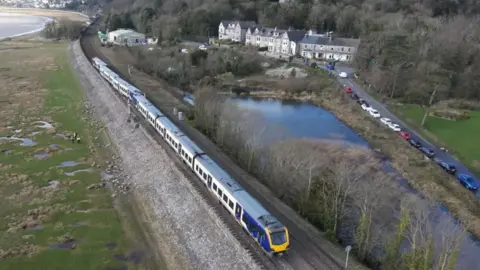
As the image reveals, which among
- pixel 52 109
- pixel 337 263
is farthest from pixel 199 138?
pixel 52 109

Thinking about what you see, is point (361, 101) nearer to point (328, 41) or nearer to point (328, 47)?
point (328, 47)

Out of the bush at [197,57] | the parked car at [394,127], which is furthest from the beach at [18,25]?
the parked car at [394,127]

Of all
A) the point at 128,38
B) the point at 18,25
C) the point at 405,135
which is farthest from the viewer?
the point at 18,25

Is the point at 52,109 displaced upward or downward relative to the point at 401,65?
downward

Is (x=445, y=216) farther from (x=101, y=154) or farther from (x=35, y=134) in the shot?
(x=35, y=134)

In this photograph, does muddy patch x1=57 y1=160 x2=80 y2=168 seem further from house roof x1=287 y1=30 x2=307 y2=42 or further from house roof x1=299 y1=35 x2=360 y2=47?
house roof x1=299 y1=35 x2=360 y2=47

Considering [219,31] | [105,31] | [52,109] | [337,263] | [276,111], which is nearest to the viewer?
[337,263]

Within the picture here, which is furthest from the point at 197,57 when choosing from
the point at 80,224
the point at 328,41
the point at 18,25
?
the point at 18,25
